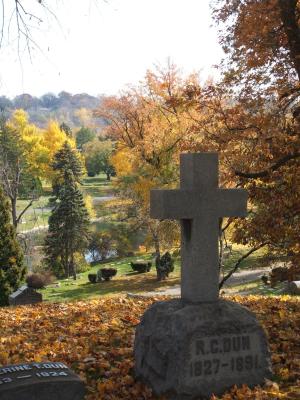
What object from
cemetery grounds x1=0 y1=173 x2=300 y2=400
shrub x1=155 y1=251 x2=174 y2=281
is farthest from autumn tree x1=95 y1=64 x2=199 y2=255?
cemetery grounds x1=0 y1=173 x2=300 y2=400

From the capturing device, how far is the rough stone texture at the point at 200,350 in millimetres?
4816

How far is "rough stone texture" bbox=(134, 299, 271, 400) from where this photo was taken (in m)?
4.82

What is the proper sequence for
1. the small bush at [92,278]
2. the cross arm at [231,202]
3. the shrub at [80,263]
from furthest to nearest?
the shrub at [80,263], the small bush at [92,278], the cross arm at [231,202]

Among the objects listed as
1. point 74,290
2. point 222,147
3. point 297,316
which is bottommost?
point 74,290

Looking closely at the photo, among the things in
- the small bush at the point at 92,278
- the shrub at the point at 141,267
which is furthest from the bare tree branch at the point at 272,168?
the shrub at the point at 141,267

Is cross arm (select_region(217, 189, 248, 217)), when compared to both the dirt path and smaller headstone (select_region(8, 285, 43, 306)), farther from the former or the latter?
the dirt path

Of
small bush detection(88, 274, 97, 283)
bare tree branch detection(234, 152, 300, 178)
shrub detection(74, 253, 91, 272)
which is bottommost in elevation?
shrub detection(74, 253, 91, 272)

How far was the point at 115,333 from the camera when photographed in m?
6.88

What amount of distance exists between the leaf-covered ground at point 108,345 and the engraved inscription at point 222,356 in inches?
8.8

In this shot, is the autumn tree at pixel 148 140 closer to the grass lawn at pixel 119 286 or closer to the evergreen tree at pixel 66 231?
the grass lawn at pixel 119 286

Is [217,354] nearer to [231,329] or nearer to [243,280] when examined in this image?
[231,329]

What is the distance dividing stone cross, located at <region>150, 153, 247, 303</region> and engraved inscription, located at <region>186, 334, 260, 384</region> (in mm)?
495

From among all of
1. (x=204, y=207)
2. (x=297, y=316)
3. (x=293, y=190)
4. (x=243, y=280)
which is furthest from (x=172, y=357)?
(x=243, y=280)

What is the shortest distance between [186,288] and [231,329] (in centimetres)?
63
